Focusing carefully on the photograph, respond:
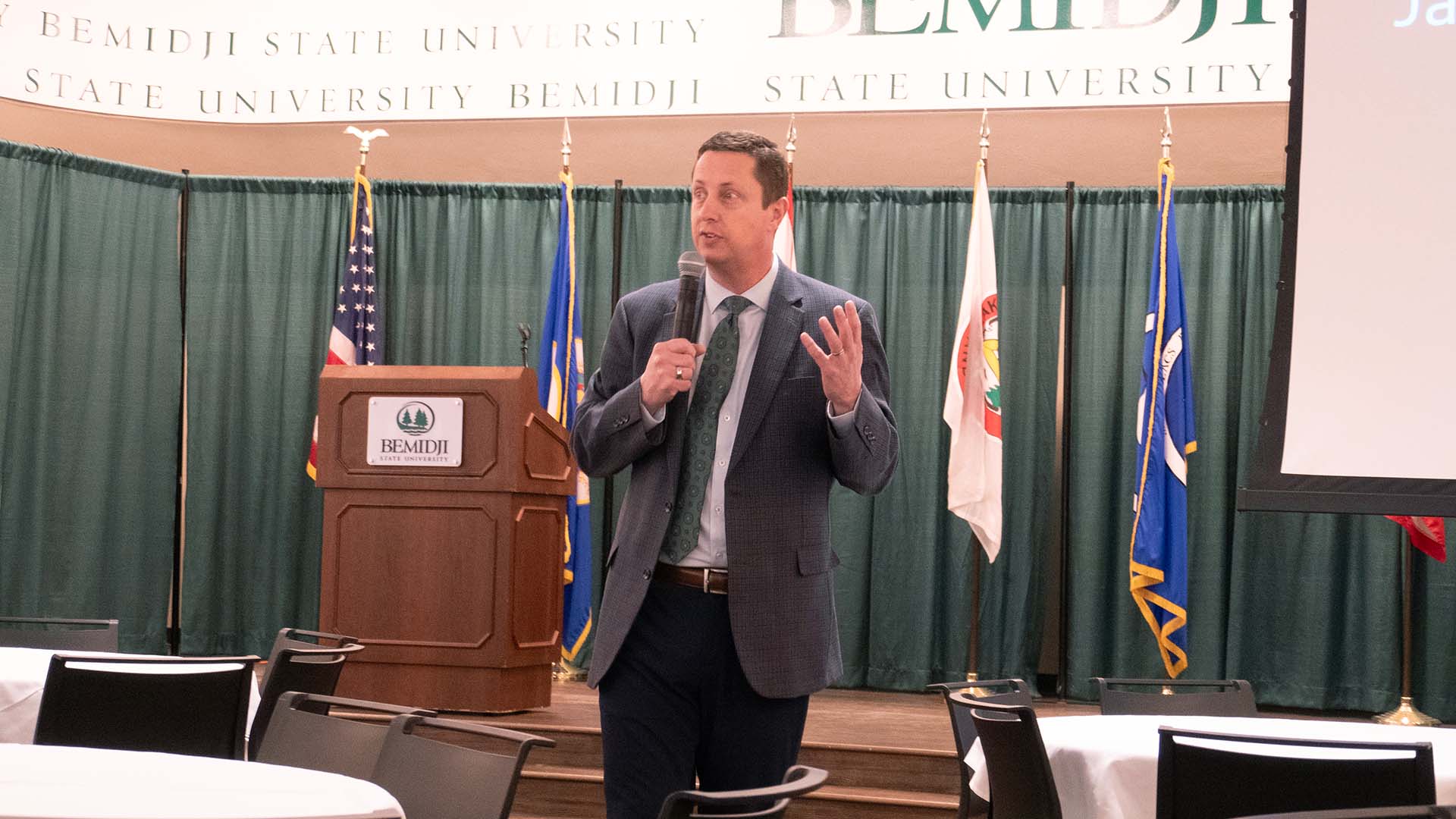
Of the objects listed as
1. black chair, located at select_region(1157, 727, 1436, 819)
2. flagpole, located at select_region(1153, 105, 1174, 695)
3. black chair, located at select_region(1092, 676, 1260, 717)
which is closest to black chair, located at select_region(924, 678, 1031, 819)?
black chair, located at select_region(1092, 676, 1260, 717)

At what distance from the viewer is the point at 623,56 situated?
284 inches

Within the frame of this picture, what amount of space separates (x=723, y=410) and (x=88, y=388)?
590 centimetres

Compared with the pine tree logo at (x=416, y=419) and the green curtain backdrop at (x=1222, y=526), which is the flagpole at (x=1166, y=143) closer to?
the green curtain backdrop at (x=1222, y=526)

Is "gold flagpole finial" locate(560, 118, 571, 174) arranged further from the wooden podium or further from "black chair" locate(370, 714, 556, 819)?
"black chair" locate(370, 714, 556, 819)

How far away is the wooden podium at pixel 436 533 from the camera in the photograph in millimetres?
5152

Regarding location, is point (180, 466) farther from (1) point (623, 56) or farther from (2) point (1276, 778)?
(2) point (1276, 778)

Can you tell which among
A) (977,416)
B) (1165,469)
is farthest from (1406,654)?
(977,416)

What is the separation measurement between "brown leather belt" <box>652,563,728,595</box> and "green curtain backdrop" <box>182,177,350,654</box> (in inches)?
217

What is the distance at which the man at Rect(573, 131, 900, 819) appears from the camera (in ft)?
7.11

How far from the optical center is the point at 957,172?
24.1 feet

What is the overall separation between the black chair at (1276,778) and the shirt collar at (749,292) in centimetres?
101

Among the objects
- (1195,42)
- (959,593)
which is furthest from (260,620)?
(1195,42)

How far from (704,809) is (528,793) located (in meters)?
3.20

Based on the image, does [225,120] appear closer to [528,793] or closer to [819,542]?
[528,793]
